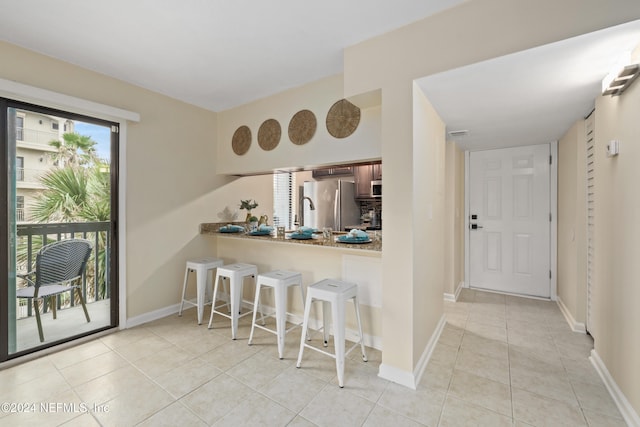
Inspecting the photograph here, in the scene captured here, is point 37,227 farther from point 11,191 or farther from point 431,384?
point 431,384

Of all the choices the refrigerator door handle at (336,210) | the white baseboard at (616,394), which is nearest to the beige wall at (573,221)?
the white baseboard at (616,394)

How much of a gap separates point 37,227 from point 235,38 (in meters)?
2.23

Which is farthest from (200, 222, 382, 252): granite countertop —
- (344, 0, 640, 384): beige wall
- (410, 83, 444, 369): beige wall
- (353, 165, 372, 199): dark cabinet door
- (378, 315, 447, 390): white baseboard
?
(353, 165, 372, 199): dark cabinet door

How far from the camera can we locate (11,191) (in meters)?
2.15

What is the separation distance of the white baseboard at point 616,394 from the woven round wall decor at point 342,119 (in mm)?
2511

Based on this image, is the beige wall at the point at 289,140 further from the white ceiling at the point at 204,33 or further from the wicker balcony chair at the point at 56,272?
the wicker balcony chair at the point at 56,272

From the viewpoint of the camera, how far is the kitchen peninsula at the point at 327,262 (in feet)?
7.82

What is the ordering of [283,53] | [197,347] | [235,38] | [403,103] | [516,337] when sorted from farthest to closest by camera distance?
[516,337] → [197,347] → [283,53] → [235,38] → [403,103]

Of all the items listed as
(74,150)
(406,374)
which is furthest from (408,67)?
(74,150)

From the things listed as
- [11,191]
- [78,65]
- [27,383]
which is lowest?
[27,383]

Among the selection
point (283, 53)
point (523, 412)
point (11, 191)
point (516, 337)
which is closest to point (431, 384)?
point (523, 412)

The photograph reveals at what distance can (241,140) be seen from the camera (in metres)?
3.41

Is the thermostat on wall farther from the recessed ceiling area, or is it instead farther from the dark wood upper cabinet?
the dark wood upper cabinet

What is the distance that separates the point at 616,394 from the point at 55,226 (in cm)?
428
